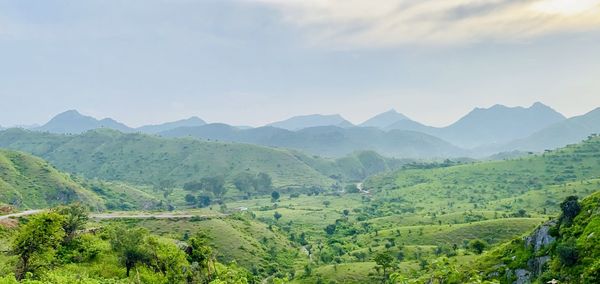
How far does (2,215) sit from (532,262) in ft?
341

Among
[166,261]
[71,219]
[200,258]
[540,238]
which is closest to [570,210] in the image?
[540,238]

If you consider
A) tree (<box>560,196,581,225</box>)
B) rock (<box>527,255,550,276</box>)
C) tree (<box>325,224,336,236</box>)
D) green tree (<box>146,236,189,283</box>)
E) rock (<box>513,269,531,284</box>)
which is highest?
tree (<box>560,196,581,225</box>)

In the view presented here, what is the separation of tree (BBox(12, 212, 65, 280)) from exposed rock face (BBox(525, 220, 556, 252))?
231ft

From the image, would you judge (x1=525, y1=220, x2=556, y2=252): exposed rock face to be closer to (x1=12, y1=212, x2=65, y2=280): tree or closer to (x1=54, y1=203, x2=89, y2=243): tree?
(x1=12, y1=212, x2=65, y2=280): tree

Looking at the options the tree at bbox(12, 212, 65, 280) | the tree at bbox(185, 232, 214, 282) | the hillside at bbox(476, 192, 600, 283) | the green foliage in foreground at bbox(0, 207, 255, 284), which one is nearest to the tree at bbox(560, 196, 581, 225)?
the hillside at bbox(476, 192, 600, 283)

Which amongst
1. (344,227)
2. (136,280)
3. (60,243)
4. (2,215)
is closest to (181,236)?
(2,215)

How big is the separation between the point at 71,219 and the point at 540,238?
75917mm

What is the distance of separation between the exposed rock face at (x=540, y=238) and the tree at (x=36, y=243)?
70.4 meters

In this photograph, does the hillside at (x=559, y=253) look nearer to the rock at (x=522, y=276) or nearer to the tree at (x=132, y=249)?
the rock at (x=522, y=276)

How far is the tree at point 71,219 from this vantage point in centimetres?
7159

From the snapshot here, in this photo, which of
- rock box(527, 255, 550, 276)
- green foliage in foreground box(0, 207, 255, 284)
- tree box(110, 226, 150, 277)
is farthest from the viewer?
tree box(110, 226, 150, 277)

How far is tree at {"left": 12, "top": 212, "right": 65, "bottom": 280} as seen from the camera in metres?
55.7

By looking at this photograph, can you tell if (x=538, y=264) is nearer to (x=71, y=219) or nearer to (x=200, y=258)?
(x=200, y=258)

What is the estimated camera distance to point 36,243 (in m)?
56.8
